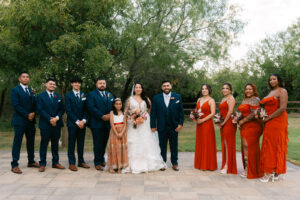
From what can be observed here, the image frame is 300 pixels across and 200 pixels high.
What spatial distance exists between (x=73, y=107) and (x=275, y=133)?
422 centimetres

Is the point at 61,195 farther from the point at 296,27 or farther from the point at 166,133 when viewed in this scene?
the point at 296,27

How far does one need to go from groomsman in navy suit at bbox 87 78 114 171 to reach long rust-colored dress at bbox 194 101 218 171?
2158 mm

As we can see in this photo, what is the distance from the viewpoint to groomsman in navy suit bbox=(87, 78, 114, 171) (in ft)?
20.3

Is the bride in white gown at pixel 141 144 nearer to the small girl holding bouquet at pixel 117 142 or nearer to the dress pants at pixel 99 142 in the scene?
the small girl holding bouquet at pixel 117 142

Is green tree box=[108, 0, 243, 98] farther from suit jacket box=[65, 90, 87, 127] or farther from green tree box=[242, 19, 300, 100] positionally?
green tree box=[242, 19, 300, 100]

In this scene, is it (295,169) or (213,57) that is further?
(213,57)

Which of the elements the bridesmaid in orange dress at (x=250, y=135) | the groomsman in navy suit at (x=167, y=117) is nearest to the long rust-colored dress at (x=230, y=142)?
the bridesmaid in orange dress at (x=250, y=135)

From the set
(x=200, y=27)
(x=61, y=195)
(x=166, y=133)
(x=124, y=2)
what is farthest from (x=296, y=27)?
(x=61, y=195)

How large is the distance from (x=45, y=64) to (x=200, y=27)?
8.40m

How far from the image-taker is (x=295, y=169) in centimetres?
639

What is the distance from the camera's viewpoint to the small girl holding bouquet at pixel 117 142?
5.99m

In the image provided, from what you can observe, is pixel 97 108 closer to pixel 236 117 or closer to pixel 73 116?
pixel 73 116

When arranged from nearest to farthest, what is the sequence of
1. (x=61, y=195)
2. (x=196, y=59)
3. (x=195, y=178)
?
(x=61, y=195) < (x=195, y=178) < (x=196, y=59)

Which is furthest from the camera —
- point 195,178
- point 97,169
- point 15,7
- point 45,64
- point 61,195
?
point 45,64
